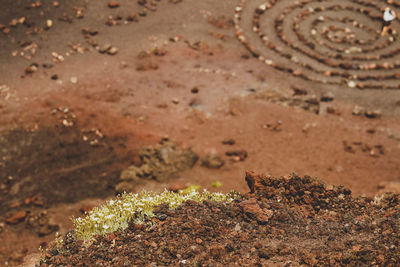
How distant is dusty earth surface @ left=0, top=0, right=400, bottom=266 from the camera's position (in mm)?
10580

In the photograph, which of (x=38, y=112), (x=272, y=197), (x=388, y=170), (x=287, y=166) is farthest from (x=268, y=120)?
(x=38, y=112)

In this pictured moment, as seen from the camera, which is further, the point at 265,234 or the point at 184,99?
the point at 184,99

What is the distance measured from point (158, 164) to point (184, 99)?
3.00m

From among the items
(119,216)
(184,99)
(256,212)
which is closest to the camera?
(256,212)

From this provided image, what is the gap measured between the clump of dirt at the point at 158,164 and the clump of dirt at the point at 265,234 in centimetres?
349

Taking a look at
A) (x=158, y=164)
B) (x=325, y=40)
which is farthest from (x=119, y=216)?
(x=325, y=40)

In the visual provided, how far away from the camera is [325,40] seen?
16594 millimetres

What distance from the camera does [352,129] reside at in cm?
1244

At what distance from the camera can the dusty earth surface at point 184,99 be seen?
1058 cm

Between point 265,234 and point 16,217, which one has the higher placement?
point 265,234

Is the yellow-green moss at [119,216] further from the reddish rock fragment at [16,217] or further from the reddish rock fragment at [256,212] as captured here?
the reddish rock fragment at [16,217]

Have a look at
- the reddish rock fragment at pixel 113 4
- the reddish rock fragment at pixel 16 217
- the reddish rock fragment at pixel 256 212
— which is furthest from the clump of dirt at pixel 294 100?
the reddish rock fragment at pixel 16 217

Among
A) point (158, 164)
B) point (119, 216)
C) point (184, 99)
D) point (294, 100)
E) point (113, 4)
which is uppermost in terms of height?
point (113, 4)

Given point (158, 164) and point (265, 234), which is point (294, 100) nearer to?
point (158, 164)
